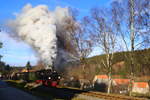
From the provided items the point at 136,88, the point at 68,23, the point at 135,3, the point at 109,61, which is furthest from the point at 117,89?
the point at 135,3

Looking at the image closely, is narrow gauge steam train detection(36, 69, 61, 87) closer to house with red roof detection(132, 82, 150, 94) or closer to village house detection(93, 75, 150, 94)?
village house detection(93, 75, 150, 94)

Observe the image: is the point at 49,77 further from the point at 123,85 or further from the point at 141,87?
A: the point at 141,87

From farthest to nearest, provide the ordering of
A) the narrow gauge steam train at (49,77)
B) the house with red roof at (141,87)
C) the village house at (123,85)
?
the house with red roof at (141,87) < the village house at (123,85) < the narrow gauge steam train at (49,77)

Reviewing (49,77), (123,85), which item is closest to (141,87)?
(123,85)

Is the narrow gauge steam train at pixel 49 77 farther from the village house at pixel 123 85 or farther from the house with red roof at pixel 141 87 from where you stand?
the house with red roof at pixel 141 87

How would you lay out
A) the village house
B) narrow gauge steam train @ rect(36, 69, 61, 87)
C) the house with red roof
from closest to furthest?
narrow gauge steam train @ rect(36, 69, 61, 87) < the village house < the house with red roof

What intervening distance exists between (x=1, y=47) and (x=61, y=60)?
7740 millimetres

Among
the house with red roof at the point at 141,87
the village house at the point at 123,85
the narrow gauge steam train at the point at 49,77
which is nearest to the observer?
the narrow gauge steam train at the point at 49,77

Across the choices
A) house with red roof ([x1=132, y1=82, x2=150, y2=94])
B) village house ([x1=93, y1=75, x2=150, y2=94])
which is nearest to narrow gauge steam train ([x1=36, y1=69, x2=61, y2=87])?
village house ([x1=93, y1=75, x2=150, y2=94])

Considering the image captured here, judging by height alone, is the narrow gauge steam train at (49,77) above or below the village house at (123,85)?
above

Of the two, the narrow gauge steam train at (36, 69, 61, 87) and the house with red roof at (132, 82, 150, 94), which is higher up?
the narrow gauge steam train at (36, 69, 61, 87)

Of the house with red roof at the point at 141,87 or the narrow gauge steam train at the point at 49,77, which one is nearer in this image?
the narrow gauge steam train at the point at 49,77

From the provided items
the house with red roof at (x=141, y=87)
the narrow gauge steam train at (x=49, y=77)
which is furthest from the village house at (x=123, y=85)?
the narrow gauge steam train at (x=49, y=77)

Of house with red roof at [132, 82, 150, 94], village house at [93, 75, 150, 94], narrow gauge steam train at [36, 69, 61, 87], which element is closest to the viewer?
narrow gauge steam train at [36, 69, 61, 87]
